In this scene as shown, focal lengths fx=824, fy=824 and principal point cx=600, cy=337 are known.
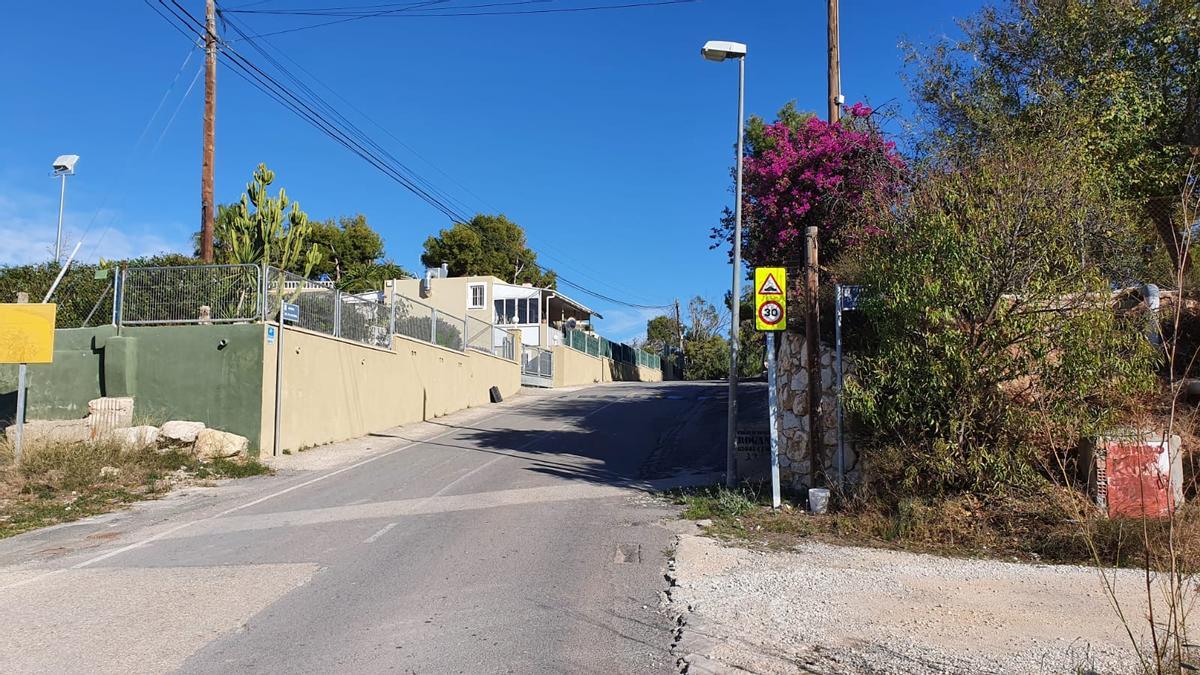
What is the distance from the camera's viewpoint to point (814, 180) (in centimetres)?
1667

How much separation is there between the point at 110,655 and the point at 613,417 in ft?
62.0

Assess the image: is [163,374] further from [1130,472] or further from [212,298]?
[1130,472]

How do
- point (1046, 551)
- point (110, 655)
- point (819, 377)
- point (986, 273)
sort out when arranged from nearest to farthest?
point (110, 655) < point (1046, 551) < point (986, 273) < point (819, 377)

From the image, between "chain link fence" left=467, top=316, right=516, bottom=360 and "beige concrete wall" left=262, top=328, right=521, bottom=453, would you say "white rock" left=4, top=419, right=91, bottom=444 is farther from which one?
"chain link fence" left=467, top=316, right=516, bottom=360

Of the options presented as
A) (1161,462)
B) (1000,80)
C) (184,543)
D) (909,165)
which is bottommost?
(184,543)

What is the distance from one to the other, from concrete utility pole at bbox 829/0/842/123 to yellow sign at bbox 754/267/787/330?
259 inches

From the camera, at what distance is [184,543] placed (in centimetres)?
978

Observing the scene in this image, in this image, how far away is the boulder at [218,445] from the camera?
53.7 feet

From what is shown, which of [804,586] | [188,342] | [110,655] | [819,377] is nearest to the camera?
[110,655]

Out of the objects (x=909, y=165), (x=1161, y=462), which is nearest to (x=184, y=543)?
(x=1161, y=462)

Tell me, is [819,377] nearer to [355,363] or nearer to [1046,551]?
[1046,551]

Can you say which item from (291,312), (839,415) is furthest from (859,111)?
(291,312)

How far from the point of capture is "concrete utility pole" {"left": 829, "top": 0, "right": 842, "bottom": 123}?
55.6ft

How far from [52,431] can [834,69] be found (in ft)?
59.1
